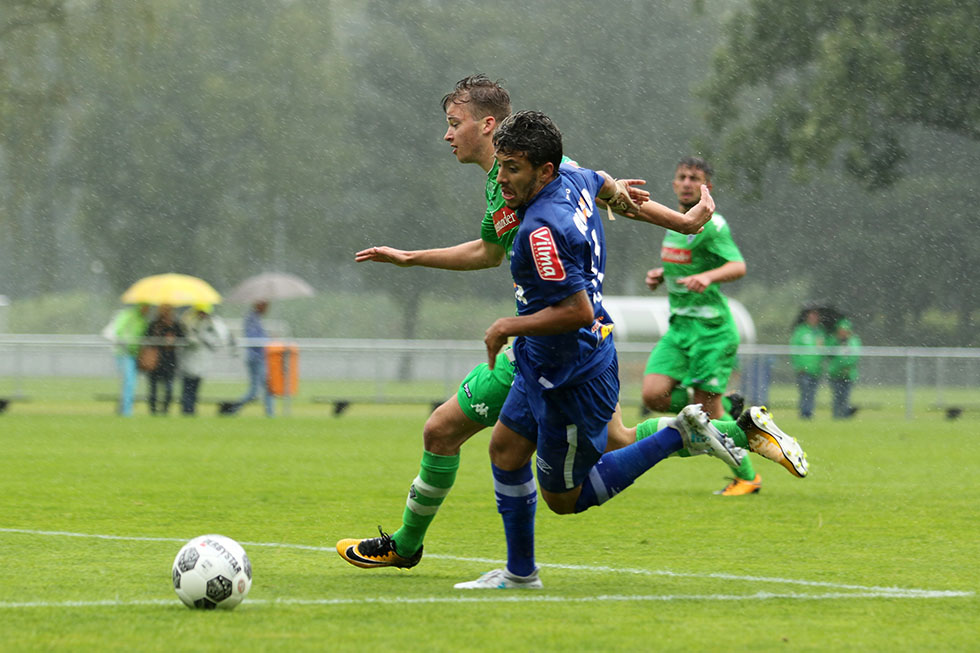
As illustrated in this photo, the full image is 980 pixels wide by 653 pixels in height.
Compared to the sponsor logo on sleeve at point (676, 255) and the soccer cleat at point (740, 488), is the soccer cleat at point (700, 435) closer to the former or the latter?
the sponsor logo on sleeve at point (676, 255)

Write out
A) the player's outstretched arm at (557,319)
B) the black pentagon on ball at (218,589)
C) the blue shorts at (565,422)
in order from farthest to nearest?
the blue shorts at (565,422)
the player's outstretched arm at (557,319)
the black pentagon on ball at (218,589)

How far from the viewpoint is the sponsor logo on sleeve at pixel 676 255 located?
34.4 feet

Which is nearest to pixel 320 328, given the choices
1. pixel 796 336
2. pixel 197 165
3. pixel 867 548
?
pixel 197 165

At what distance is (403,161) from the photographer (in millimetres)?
55219

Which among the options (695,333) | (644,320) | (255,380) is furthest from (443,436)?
(644,320)

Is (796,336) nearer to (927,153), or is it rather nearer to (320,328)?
(927,153)

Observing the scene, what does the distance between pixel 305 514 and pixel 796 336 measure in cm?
1883

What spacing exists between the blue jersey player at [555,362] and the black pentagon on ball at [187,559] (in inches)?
45.4

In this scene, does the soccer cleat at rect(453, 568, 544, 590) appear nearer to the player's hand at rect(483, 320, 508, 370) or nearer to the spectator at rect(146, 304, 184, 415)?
the player's hand at rect(483, 320, 508, 370)

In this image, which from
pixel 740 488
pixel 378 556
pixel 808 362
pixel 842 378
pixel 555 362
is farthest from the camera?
pixel 842 378

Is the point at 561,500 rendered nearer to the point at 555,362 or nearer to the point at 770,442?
the point at 555,362

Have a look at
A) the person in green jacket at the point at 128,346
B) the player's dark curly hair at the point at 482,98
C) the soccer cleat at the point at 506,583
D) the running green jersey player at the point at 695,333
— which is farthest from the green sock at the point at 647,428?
the person in green jacket at the point at 128,346

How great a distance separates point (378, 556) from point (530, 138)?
2004mm

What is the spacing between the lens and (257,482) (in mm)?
11734
